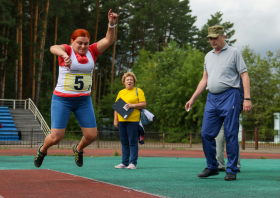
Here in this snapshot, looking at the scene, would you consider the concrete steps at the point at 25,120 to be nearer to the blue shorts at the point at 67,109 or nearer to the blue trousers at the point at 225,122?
the blue shorts at the point at 67,109

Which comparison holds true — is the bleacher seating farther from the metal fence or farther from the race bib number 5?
the race bib number 5

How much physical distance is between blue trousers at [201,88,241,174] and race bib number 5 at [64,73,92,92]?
2.03 m

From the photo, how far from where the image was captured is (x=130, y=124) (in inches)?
296

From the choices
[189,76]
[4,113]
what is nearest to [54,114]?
[189,76]

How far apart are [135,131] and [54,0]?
28.0 m

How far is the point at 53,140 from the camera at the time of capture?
511 cm

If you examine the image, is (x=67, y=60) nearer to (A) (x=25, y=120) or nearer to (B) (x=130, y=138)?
(B) (x=130, y=138)

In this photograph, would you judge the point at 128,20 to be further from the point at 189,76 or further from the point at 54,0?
the point at 189,76

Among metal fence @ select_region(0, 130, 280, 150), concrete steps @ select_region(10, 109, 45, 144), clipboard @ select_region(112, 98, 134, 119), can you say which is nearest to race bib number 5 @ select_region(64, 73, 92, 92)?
clipboard @ select_region(112, 98, 134, 119)

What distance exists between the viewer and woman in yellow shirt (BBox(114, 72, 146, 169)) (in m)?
7.48

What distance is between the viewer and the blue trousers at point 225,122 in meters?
5.49

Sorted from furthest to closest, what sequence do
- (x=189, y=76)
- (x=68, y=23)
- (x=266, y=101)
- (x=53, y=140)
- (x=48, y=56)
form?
(x=48, y=56), (x=68, y=23), (x=266, y=101), (x=189, y=76), (x=53, y=140)

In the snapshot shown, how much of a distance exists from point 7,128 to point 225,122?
71.7 feet

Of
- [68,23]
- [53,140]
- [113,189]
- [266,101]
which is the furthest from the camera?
[68,23]
